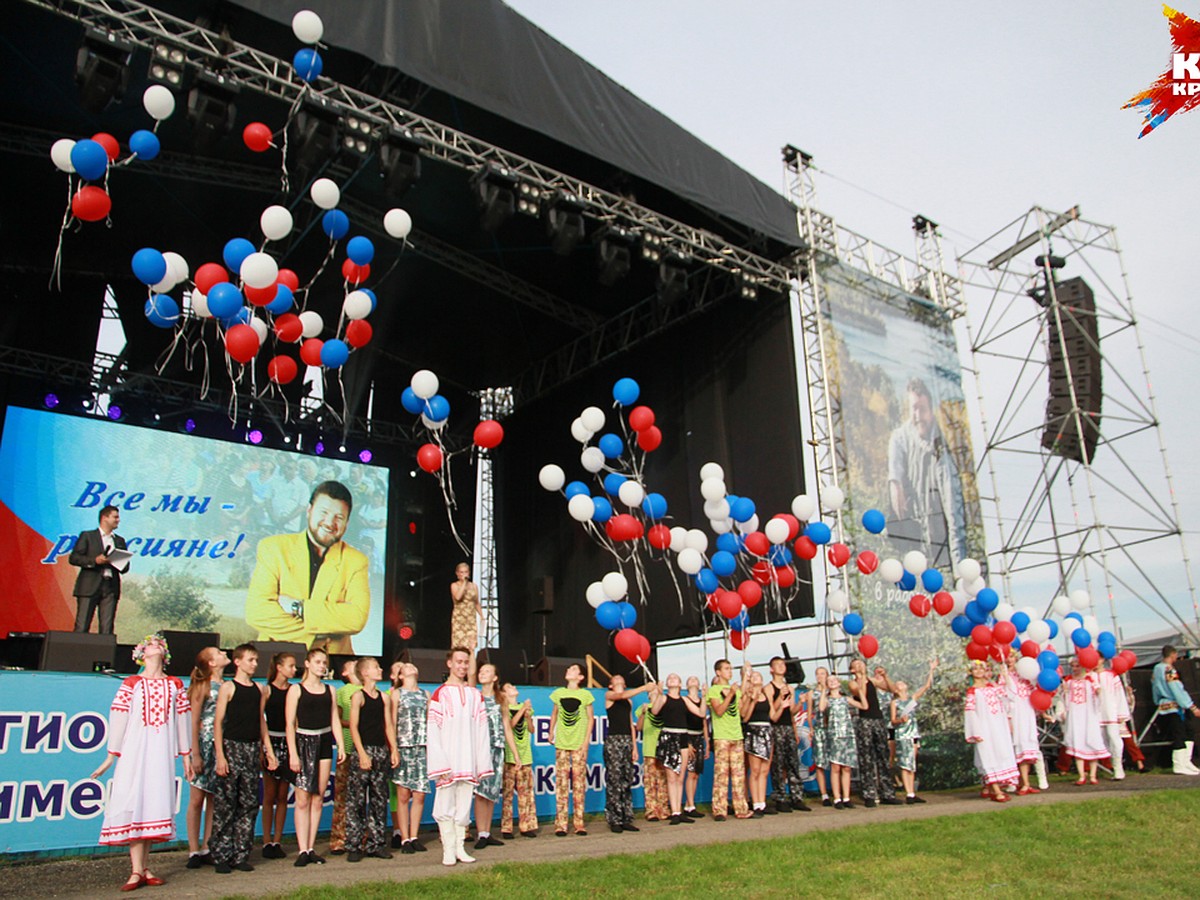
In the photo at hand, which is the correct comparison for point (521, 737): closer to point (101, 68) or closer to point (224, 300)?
point (224, 300)

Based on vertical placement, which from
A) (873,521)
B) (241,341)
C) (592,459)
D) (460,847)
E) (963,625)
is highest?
(241,341)

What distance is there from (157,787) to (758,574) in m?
7.12

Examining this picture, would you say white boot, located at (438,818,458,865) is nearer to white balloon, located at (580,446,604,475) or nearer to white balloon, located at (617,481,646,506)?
white balloon, located at (617,481,646,506)

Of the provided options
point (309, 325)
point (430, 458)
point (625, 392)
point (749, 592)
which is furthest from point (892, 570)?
point (309, 325)

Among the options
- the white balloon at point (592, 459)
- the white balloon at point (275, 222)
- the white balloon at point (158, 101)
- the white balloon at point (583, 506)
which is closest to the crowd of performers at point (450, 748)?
the white balloon at point (583, 506)

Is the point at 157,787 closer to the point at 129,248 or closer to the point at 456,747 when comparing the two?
the point at 456,747

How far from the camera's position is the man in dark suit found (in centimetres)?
883

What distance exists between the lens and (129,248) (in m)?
12.2

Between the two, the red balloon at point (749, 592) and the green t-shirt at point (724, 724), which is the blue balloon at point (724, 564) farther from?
the green t-shirt at point (724, 724)

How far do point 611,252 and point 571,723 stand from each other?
565 centimetres

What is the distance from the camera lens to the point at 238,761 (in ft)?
18.0

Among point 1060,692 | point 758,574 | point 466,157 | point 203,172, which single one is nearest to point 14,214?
point 203,172

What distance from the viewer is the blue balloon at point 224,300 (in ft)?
24.6

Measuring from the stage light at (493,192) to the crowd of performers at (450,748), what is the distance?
16.2 feet
